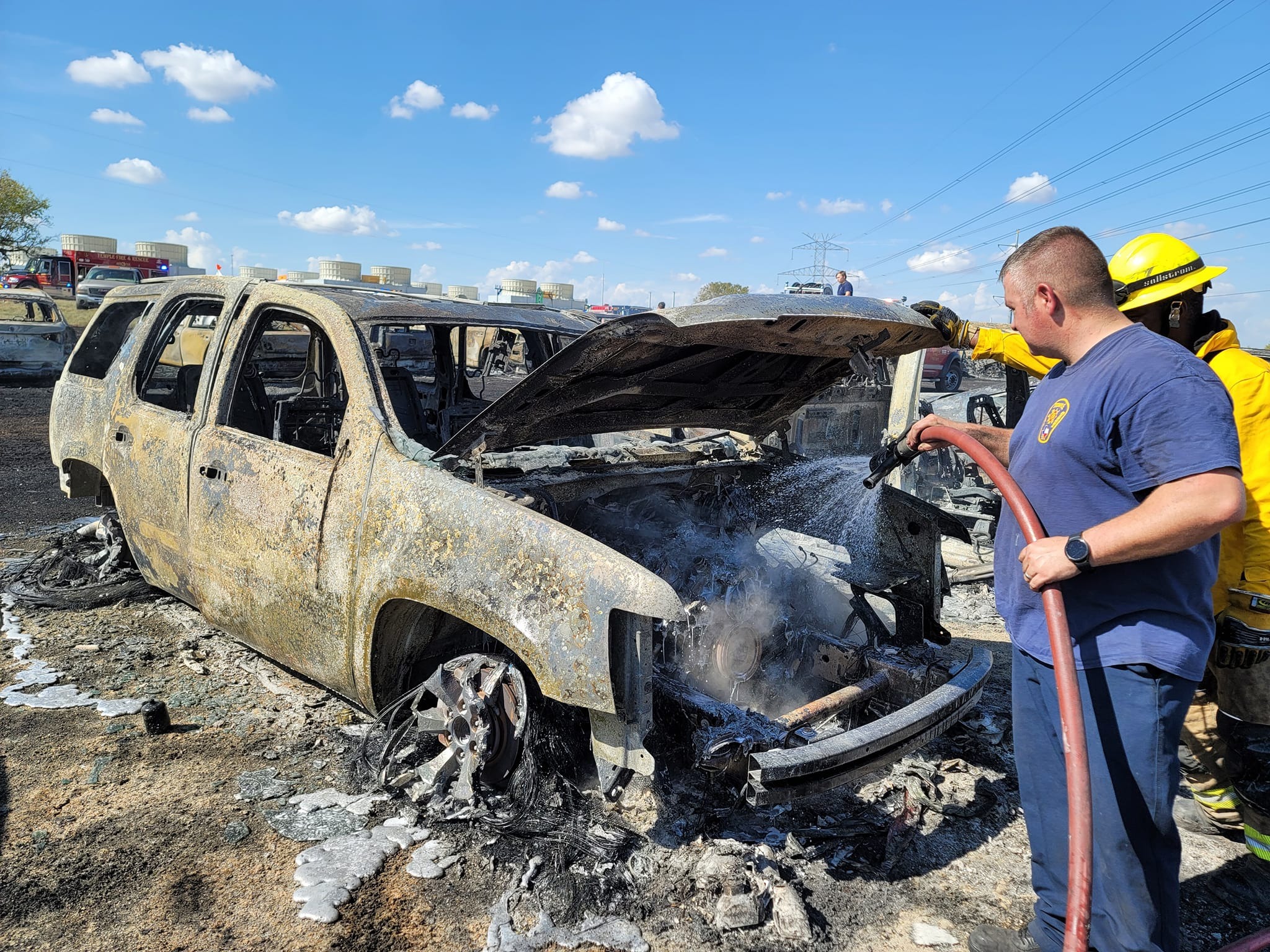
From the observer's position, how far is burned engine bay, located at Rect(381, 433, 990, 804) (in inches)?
94.2

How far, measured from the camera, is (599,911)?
2457mm

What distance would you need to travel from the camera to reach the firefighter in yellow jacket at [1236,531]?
2.58m

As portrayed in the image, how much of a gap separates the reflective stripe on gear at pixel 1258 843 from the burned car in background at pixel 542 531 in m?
1.03

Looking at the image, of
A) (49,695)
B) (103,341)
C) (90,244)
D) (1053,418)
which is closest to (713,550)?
(1053,418)

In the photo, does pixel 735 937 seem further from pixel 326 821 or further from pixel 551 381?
pixel 551 381

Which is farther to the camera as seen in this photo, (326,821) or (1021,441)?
(326,821)

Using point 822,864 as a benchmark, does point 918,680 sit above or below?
above

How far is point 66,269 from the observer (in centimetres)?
3722

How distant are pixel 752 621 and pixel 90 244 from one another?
5183 centimetres

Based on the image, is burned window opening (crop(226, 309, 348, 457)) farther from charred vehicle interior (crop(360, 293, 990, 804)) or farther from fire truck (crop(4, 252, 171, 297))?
fire truck (crop(4, 252, 171, 297))

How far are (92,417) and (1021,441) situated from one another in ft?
14.9

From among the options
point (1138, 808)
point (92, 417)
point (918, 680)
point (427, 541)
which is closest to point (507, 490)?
point (427, 541)

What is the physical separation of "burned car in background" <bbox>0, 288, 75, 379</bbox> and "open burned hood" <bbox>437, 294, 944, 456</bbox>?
15153mm

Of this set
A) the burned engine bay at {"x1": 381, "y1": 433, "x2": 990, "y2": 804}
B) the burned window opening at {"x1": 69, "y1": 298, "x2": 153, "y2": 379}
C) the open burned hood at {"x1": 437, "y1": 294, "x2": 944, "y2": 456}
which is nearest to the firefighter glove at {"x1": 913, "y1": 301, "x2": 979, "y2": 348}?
the open burned hood at {"x1": 437, "y1": 294, "x2": 944, "y2": 456}
